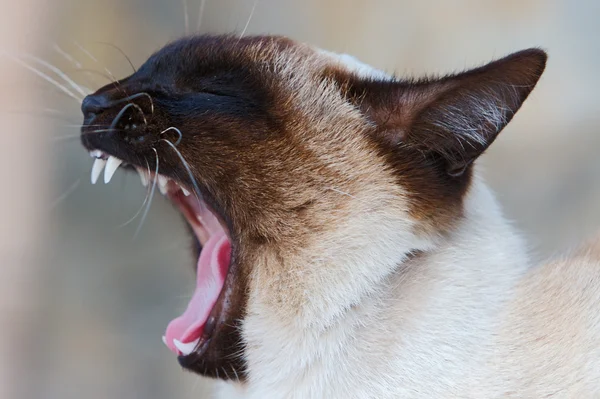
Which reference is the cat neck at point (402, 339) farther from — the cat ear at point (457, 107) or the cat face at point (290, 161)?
the cat ear at point (457, 107)

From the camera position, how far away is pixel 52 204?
8.95 feet

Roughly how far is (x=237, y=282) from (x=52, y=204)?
5.50 ft

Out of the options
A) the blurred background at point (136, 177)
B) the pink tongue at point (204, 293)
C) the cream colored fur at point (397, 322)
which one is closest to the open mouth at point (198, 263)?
the pink tongue at point (204, 293)

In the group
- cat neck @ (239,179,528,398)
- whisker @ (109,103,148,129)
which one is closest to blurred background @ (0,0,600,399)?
whisker @ (109,103,148,129)

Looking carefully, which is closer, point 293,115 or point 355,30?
point 293,115

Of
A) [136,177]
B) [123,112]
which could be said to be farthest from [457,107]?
[136,177]

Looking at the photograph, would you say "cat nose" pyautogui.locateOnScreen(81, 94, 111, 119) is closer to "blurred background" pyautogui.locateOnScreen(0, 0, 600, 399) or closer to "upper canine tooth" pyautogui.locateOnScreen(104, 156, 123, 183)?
"upper canine tooth" pyautogui.locateOnScreen(104, 156, 123, 183)

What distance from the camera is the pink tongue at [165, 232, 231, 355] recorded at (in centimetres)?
139

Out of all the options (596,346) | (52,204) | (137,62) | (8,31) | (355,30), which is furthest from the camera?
(355,30)

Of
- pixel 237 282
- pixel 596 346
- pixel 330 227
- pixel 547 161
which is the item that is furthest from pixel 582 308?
pixel 547 161

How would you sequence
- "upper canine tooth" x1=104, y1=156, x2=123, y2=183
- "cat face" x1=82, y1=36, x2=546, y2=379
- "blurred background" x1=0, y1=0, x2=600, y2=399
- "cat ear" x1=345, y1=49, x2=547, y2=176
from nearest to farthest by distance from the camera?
"cat ear" x1=345, y1=49, x2=547, y2=176
"cat face" x1=82, y1=36, x2=546, y2=379
"upper canine tooth" x1=104, y1=156, x2=123, y2=183
"blurred background" x1=0, y1=0, x2=600, y2=399

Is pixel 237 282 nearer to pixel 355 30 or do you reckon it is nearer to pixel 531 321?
pixel 531 321

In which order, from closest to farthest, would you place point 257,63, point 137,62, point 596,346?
1. point 596,346
2. point 257,63
3. point 137,62

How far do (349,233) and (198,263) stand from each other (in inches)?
17.5
